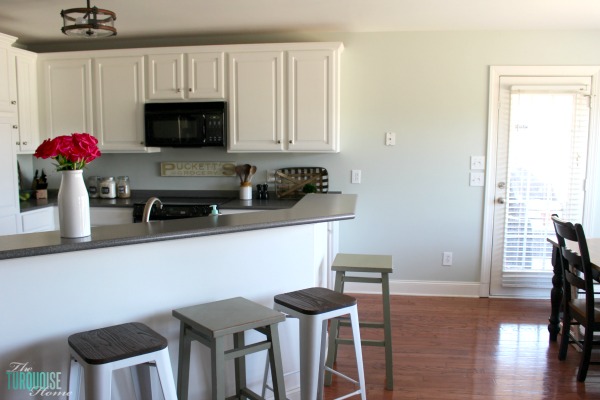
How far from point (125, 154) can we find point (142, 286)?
9.55ft

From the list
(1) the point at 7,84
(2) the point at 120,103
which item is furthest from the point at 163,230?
(1) the point at 7,84

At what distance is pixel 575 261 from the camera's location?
9.88ft

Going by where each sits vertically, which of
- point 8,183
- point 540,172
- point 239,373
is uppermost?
point 540,172

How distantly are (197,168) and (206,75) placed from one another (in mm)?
858

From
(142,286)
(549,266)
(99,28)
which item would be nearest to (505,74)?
(549,266)

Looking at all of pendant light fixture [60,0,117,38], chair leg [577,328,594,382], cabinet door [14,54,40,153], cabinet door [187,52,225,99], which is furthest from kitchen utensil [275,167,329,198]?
chair leg [577,328,594,382]

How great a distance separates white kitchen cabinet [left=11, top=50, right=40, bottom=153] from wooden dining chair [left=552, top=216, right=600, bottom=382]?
3.99m

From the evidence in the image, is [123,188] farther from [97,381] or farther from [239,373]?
[97,381]

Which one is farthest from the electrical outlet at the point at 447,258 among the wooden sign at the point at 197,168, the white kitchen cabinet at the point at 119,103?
the white kitchen cabinet at the point at 119,103

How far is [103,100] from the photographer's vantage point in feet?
14.5

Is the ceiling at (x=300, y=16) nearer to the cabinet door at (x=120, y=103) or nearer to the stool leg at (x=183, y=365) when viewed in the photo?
the cabinet door at (x=120, y=103)

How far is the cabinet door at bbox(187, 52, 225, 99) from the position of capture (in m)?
4.27

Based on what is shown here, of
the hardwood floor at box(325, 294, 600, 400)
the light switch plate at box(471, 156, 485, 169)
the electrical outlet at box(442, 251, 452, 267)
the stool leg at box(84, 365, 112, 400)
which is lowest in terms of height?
the hardwood floor at box(325, 294, 600, 400)

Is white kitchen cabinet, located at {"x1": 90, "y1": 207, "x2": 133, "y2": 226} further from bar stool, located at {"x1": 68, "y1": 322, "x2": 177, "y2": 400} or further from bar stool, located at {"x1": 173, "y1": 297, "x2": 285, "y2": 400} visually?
bar stool, located at {"x1": 68, "y1": 322, "x2": 177, "y2": 400}
